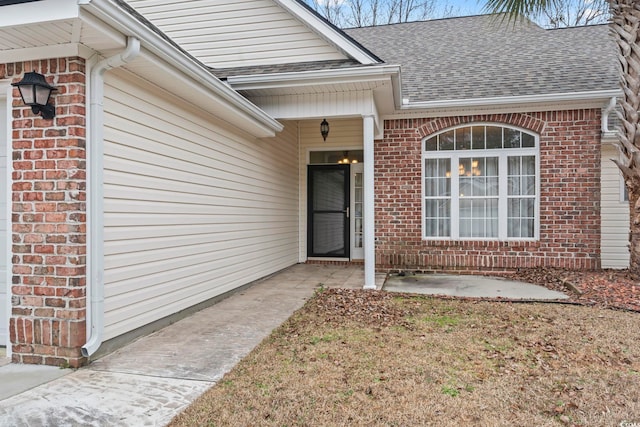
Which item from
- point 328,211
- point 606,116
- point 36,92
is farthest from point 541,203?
point 36,92

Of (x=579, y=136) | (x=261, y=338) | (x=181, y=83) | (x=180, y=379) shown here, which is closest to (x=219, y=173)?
(x=181, y=83)

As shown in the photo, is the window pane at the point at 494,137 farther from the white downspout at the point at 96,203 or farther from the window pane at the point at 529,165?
the white downspout at the point at 96,203

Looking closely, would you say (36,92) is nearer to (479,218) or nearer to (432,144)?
(432,144)

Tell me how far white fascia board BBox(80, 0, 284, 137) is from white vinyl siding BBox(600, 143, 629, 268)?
22.0ft

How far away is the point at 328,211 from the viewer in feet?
31.4

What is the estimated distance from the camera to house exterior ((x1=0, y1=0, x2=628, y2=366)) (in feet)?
10.8

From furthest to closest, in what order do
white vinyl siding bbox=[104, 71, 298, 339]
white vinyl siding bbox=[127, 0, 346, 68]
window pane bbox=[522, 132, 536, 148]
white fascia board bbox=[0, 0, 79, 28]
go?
window pane bbox=[522, 132, 536, 148] → white vinyl siding bbox=[127, 0, 346, 68] → white vinyl siding bbox=[104, 71, 298, 339] → white fascia board bbox=[0, 0, 79, 28]

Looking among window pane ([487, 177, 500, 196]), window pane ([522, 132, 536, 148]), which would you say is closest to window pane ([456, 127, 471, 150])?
window pane ([487, 177, 500, 196])

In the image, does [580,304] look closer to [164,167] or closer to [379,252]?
[379,252]

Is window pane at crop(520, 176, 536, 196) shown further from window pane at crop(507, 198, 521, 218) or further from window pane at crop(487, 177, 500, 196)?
window pane at crop(487, 177, 500, 196)

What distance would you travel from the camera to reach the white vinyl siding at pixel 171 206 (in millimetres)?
3666

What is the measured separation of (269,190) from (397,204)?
2.49 metres

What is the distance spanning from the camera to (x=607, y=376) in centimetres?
312

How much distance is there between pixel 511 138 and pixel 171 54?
6.33 metres
